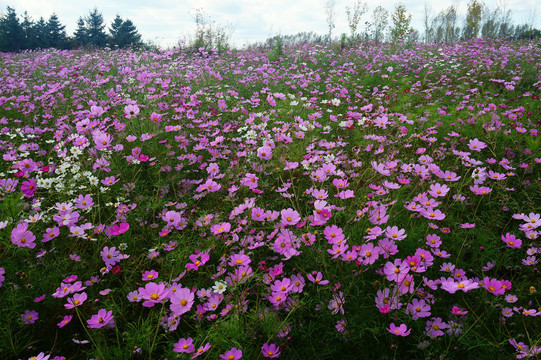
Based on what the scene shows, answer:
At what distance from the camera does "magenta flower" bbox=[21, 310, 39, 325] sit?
1.23m

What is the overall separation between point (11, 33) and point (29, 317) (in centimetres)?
2435

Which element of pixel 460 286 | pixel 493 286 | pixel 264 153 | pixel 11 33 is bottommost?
pixel 493 286

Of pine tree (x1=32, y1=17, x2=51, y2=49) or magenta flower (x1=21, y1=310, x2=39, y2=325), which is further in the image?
pine tree (x1=32, y1=17, x2=51, y2=49)

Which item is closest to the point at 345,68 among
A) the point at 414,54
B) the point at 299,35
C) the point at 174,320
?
the point at 414,54

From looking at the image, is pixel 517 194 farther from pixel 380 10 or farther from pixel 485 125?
pixel 380 10

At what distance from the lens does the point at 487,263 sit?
1544mm

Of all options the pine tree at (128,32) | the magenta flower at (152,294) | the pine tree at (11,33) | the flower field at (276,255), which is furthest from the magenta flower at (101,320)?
the pine tree at (128,32)

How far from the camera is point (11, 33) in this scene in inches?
711

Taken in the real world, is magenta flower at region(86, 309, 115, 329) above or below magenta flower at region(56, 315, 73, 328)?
above

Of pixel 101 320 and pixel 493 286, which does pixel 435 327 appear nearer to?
pixel 493 286

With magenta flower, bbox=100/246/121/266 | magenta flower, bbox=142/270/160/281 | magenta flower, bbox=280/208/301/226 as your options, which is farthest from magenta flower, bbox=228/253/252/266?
magenta flower, bbox=100/246/121/266

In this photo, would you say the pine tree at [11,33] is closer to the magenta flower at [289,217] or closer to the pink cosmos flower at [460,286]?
the magenta flower at [289,217]

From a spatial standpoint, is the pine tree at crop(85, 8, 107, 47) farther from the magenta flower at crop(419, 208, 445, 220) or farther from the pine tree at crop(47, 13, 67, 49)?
the magenta flower at crop(419, 208, 445, 220)

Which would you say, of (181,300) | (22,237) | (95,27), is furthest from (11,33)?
(181,300)
